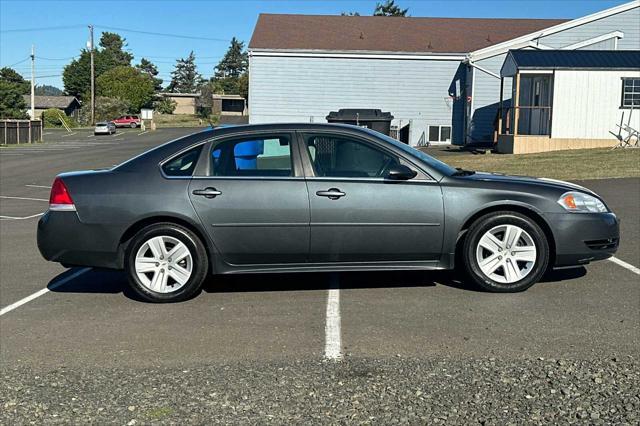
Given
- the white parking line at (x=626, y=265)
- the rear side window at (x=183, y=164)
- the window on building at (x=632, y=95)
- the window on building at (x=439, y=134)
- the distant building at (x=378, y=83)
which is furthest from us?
the window on building at (x=439, y=134)

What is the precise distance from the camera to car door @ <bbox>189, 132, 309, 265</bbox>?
6352mm

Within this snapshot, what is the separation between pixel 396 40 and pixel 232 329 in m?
35.1

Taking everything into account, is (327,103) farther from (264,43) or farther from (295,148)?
(295,148)

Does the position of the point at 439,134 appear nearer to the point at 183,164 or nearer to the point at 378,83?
the point at 378,83

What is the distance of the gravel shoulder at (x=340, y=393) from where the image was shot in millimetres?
3814

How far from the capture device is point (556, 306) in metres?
6.05

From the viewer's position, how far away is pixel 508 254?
6496 mm

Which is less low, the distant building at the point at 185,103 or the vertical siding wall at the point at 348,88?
the distant building at the point at 185,103

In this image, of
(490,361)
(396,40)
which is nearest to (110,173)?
(490,361)

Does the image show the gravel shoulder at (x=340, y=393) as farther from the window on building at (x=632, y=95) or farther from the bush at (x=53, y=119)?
the bush at (x=53, y=119)

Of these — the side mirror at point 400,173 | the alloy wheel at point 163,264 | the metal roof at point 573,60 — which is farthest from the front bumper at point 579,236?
the metal roof at point 573,60

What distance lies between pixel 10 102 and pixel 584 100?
6171 centimetres

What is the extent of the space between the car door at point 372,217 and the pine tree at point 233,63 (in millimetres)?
139486

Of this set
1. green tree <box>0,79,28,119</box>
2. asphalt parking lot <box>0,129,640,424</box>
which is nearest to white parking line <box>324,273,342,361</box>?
asphalt parking lot <box>0,129,640,424</box>
